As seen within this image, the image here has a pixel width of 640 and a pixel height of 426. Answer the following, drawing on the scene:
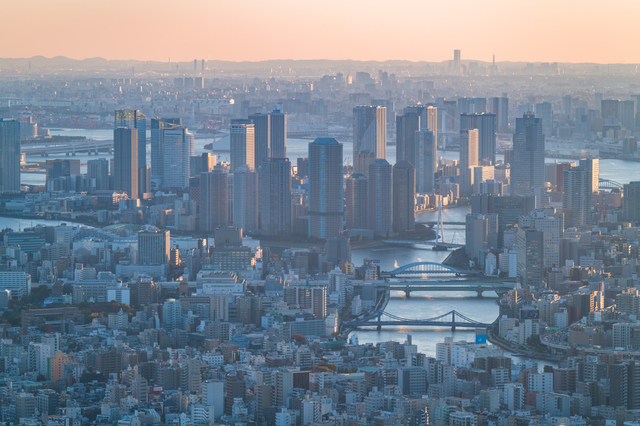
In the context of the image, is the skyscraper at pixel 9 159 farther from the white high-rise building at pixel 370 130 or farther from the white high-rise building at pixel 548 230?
the white high-rise building at pixel 548 230

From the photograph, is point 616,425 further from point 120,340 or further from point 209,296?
point 209,296

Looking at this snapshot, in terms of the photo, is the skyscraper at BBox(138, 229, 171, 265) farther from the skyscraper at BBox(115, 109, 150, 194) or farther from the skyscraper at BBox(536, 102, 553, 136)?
the skyscraper at BBox(536, 102, 553, 136)

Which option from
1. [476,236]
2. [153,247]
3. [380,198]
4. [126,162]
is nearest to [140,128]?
[126,162]

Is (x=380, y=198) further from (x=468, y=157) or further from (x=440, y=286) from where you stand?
(x=468, y=157)

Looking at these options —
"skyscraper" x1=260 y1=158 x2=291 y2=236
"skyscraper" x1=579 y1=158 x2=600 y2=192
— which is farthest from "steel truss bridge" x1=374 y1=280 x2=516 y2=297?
"skyscraper" x1=579 y1=158 x2=600 y2=192

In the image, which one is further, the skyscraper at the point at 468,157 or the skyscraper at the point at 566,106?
the skyscraper at the point at 566,106

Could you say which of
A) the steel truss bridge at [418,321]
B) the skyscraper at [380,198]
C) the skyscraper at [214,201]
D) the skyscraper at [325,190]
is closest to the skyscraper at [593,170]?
the skyscraper at [380,198]

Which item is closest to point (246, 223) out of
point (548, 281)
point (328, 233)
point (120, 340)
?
point (328, 233)
